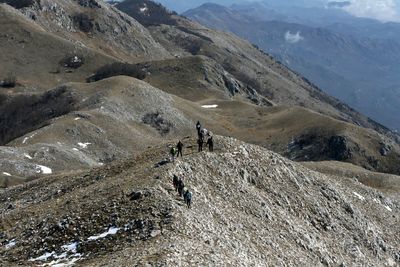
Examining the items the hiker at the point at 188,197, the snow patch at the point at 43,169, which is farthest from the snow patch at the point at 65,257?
the snow patch at the point at 43,169

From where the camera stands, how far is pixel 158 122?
505ft

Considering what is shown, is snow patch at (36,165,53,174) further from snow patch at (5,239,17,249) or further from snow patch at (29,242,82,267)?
snow patch at (29,242,82,267)

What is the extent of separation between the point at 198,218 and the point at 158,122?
110691 mm

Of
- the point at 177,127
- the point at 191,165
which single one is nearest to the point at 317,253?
the point at 191,165

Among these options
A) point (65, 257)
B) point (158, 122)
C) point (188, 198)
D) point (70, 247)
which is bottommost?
point (158, 122)

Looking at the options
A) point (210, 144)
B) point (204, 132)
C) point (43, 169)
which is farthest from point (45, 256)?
point (43, 169)

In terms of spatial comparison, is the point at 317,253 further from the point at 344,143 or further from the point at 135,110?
the point at 344,143

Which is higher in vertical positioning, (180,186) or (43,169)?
(180,186)

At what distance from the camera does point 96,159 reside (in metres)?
117

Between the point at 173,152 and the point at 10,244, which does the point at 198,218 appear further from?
the point at 10,244

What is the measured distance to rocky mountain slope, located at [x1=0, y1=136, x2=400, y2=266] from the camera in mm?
40531

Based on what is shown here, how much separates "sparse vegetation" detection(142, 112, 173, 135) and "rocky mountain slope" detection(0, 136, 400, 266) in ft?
270

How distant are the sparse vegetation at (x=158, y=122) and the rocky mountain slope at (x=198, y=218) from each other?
8230cm

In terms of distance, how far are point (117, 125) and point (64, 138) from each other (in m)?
20.3
